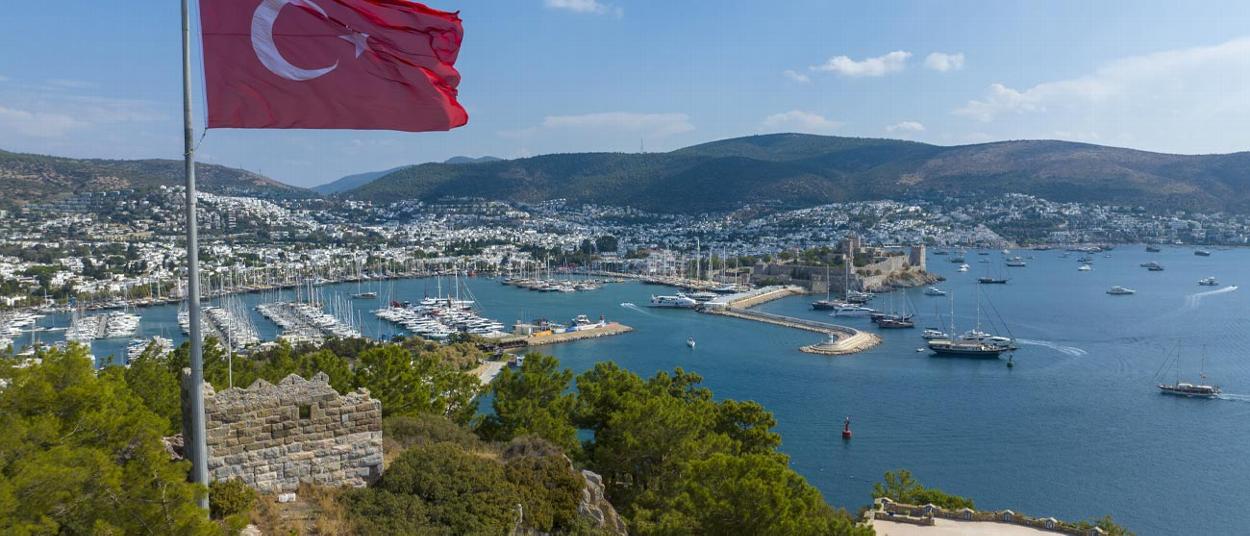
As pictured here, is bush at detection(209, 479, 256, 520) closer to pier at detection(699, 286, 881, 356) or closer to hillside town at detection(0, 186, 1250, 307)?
pier at detection(699, 286, 881, 356)

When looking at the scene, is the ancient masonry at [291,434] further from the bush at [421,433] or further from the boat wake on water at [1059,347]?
the boat wake on water at [1059,347]

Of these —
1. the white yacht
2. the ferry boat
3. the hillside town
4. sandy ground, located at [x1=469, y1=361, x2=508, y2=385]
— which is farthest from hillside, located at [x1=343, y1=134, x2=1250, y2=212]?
sandy ground, located at [x1=469, y1=361, x2=508, y2=385]

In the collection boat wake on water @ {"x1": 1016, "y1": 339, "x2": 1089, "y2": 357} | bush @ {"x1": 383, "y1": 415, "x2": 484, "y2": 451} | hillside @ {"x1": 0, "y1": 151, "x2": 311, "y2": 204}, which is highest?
hillside @ {"x1": 0, "y1": 151, "x2": 311, "y2": 204}

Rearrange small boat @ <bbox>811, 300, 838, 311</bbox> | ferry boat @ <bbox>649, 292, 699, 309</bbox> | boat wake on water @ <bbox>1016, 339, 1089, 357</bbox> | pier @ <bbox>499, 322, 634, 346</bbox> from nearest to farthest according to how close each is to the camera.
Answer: boat wake on water @ <bbox>1016, 339, 1089, 357</bbox>, pier @ <bbox>499, 322, 634, 346</bbox>, small boat @ <bbox>811, 300, 838, 311</bbox>, ferry boat @ <bbox>649, 292, 699, 309</bbox>

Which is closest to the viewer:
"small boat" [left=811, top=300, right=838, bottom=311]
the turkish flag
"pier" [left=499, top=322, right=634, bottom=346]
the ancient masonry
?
the turkish flag

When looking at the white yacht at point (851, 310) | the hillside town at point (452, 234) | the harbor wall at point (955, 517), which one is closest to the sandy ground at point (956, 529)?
the harbor wall at point (955, 517)

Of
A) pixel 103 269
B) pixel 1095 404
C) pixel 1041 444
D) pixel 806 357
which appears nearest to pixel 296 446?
pixel 1041 444

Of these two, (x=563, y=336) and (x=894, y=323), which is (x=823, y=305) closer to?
(x=894, y=323)
